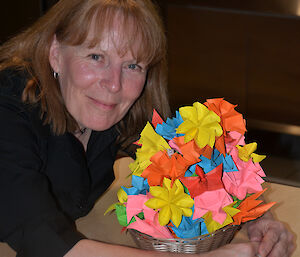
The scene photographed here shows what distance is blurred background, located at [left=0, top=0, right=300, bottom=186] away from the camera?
310cm

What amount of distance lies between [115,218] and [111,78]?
352mm

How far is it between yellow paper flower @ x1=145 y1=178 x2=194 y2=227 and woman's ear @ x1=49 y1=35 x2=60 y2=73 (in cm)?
50

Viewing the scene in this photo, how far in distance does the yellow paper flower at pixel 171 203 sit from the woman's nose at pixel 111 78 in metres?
0.34

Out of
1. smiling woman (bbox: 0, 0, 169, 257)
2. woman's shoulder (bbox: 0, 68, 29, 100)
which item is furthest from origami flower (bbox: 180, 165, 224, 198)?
woman's shoulder (bbox: 0, 68, 29, 100)

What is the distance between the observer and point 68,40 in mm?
1362

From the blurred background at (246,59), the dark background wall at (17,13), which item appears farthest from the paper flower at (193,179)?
the dark background wall at (17,13)

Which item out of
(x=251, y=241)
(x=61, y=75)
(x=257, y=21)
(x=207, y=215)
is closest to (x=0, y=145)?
(x=61, y=75)

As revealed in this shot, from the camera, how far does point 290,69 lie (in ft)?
10.3

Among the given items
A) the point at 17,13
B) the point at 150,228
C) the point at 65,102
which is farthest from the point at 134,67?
the point at 17,13

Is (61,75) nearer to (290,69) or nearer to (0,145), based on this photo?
(0,145)

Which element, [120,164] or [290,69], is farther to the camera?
[290,69]

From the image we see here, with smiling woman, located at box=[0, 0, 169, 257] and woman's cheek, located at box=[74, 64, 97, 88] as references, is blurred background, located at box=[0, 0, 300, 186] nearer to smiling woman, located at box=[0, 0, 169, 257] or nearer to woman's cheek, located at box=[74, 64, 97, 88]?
smiling woman, located at box=[0, 0, 169, 257]

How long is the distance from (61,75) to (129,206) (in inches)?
17.7

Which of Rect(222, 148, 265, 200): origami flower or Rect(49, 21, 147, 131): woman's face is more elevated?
Rect(49, 21, 147, 131): woman's face
